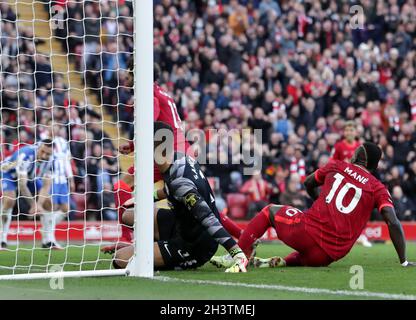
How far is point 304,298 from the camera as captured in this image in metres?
7.37

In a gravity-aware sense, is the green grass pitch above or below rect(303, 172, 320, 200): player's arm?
below

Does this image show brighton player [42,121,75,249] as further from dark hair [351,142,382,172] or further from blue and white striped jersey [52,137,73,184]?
dark hair [351,142,382,172]

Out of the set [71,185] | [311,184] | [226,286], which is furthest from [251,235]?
[71,185]

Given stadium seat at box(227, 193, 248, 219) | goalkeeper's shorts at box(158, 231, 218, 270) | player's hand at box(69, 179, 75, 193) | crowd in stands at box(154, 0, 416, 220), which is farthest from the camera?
crowd in stands at box(154, 0, 416, 220)

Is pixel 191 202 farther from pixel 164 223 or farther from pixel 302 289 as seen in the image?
pixel 302 289

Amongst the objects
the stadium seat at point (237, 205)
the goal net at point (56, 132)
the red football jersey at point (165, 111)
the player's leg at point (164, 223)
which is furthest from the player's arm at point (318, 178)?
the stadium seat at point (237, 205)

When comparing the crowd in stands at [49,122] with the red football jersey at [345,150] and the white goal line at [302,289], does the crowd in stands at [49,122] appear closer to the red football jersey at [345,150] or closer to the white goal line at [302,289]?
the red football jersey at [345,150]

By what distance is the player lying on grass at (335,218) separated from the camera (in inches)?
393

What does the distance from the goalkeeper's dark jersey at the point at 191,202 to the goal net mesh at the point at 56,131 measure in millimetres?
2898

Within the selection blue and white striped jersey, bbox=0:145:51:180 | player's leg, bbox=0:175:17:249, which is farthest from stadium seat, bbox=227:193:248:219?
player's leg, bbox=0:175:17:249

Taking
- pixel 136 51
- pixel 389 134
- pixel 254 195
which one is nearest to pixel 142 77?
pixel 136 51

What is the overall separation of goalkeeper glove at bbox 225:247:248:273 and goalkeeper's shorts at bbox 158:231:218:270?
14.9 inches

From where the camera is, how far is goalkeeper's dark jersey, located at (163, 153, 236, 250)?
30.2 ft
